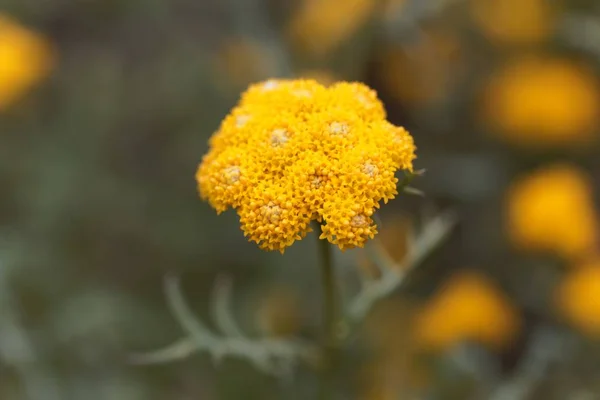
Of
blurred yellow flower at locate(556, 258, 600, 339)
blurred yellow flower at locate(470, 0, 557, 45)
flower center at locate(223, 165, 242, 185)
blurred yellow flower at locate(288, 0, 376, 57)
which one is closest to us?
flower center at locate(223, 165, 242, 185)

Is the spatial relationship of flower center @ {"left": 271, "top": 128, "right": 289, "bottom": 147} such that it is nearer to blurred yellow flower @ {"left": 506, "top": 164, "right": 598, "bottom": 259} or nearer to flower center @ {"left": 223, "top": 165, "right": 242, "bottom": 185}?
flower center @ {"left": 223, "top": 165, "right": 242, "bottom": 185}

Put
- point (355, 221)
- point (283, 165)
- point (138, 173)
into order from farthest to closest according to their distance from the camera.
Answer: point (138, 173) → point (283, 165) → point (355, 221)

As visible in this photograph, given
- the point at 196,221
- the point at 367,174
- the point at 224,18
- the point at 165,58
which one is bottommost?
the point at 367,174

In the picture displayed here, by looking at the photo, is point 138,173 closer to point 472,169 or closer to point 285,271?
point 285,271

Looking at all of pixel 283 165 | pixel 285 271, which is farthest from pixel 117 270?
pixel 283 165

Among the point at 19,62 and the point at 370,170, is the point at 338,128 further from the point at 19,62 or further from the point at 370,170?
the point at 19,62

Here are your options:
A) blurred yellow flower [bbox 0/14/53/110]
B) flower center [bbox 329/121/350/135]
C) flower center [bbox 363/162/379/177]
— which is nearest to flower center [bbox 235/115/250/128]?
flower center [bbox 329/121/350/135]

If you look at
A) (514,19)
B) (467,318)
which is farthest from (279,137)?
(514,19)
